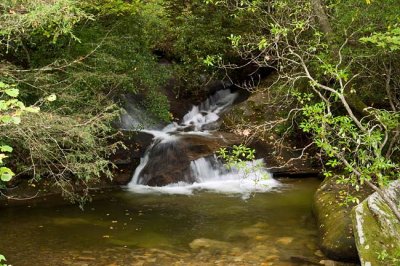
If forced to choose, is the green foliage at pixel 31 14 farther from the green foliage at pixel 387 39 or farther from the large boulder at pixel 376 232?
the large boulder at pixel 376 232

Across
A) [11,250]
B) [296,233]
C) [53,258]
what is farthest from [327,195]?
[11,250]

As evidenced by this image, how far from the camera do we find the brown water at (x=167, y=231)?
6.91 metres

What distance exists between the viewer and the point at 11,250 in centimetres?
715

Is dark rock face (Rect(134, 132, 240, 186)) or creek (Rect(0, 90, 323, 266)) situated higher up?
dark rock face (Rect(134, 132, 240, 186))

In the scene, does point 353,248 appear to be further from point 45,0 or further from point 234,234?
point 45,0

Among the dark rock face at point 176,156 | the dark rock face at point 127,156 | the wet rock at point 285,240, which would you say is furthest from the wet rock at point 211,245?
the dark rock face at point 127,156

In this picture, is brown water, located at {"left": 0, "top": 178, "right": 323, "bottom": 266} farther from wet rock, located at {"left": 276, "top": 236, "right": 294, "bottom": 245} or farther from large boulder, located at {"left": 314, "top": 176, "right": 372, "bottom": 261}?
large boulder, located at {"left": 314, "top": 176, "right": 372, "bottom": 261}

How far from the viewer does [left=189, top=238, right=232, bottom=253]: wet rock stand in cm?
724

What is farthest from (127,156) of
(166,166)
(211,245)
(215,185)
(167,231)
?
(211,245)

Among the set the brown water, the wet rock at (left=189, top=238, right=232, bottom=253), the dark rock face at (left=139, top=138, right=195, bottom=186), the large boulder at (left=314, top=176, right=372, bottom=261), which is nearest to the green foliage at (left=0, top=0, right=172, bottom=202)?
the brown water

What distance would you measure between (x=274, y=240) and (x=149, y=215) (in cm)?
273

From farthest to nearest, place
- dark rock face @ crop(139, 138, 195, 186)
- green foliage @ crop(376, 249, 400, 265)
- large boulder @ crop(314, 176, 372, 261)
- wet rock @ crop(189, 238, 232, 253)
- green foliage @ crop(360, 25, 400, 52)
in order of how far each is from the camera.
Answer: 1. dark rock face @ crop(139, 138, 195, 186)
2. wet rock @ crop(189, 238, 232, 253)
3. large boulder @ crop(314, 176, 372, 261)
4. green foliage @ crop(360, 25, 400, 52)
5. green foliage @ crop(376, 249, 400, 265)

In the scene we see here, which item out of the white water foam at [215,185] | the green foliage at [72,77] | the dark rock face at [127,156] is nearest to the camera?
the green foliage at [72,77]

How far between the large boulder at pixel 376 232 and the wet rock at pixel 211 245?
86.0 inches
